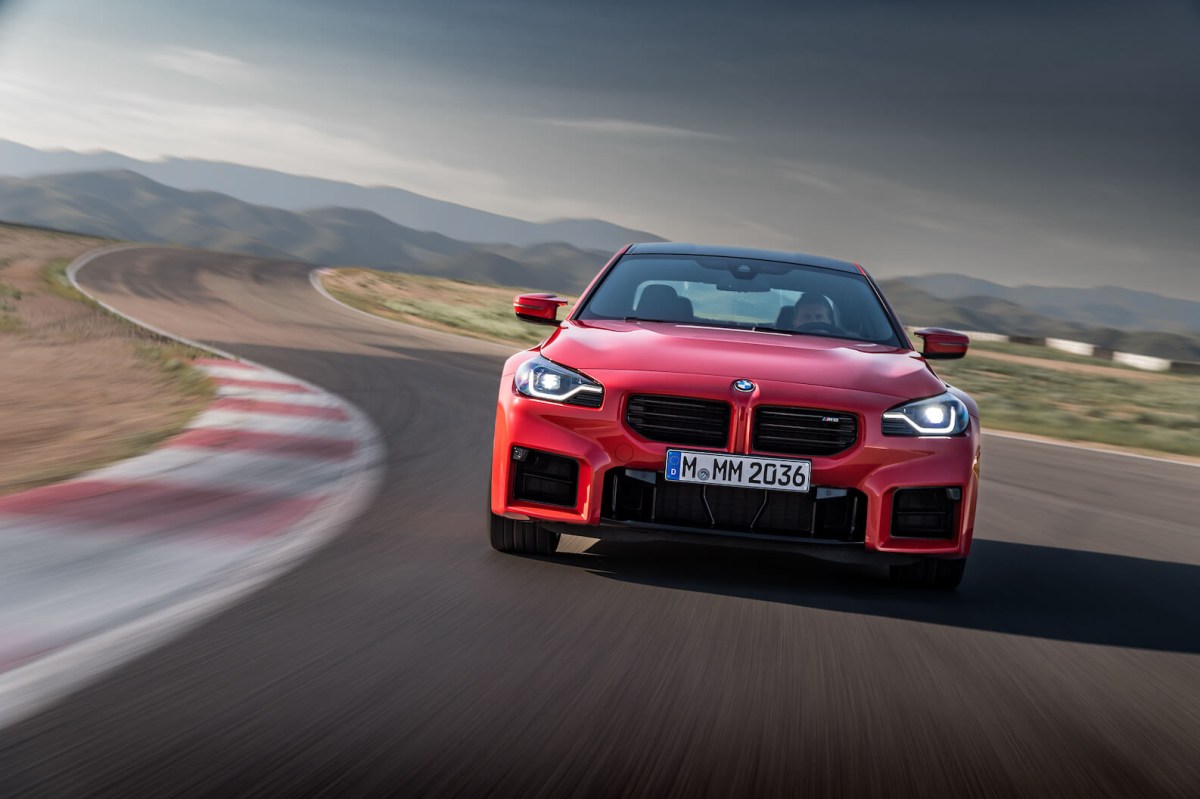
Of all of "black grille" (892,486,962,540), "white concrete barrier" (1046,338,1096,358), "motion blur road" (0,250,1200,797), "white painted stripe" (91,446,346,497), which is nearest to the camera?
"motion blur road" (0,250,1200,797)

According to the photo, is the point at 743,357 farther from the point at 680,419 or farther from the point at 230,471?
the point at 230,471

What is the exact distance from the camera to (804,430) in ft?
15.0

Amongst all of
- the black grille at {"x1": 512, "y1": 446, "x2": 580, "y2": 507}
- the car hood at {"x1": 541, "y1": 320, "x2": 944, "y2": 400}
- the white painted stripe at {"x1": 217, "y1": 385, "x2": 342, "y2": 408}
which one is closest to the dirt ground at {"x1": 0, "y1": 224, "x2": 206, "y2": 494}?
the white painted stripe at {"x1": 217, "y1": 385, "x2": 342, "y2": 408}

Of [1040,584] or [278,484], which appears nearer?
[1040,584]

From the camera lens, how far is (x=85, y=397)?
32.7 ft

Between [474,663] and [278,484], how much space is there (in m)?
3.24

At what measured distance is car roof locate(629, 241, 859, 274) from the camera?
6.39 m

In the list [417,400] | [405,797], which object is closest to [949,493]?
[405,797]

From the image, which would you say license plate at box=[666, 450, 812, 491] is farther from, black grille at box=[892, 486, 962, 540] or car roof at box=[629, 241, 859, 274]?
car roof at box=[629, 241, 859, 274]

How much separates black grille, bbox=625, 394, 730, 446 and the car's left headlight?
646 mm

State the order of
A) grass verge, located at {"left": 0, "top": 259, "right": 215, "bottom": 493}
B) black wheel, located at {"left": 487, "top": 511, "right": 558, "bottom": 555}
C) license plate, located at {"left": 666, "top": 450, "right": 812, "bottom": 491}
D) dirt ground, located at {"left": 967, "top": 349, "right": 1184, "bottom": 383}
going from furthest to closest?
dirt ground, located at {"left": 967, "top": 349, "right": 1184, "bottom": 383}
grass verge, located at {"left": 0, "top": 259, "right": 215, "bottom": 493}
black wheel, located at {"left": 487, "top": 511, "right": 558, "bottom": 555}
license plate, located at {"left": 666, "top": 450, "right": 812, "bottom": 491}

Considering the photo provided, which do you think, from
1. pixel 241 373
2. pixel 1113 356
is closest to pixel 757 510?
pixel 241 373

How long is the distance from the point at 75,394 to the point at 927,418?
311 inches

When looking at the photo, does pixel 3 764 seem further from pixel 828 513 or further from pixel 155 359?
pixel 155 359
